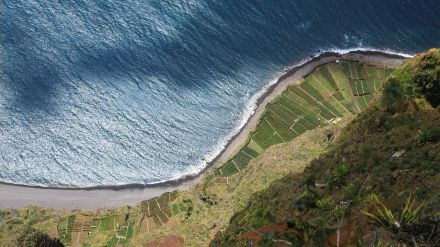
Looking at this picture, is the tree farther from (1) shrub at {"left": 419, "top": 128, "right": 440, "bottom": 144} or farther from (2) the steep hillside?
(1) shrub at {"left": 419, "top": 128, "right": 440, "bottom": 144}

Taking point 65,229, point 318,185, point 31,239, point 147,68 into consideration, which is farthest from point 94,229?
point 318,185

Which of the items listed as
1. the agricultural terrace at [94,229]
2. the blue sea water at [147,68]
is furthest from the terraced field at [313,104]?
the agricultural terrace at [94,229]

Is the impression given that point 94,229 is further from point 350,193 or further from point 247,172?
point 350,193

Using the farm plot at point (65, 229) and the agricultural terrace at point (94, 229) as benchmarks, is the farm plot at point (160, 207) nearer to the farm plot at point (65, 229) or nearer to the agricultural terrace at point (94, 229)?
the agricultural terrace at point (94, 229)

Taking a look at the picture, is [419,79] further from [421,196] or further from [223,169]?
[223,169]

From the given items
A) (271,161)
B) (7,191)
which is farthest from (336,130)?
(7,191)

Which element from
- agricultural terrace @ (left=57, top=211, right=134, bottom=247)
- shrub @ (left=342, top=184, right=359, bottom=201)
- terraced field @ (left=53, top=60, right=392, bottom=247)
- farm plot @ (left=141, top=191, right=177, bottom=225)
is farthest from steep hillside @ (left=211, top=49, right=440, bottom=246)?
agricultural terrace @ (left=57, top=211, right=134, bottom=247)
